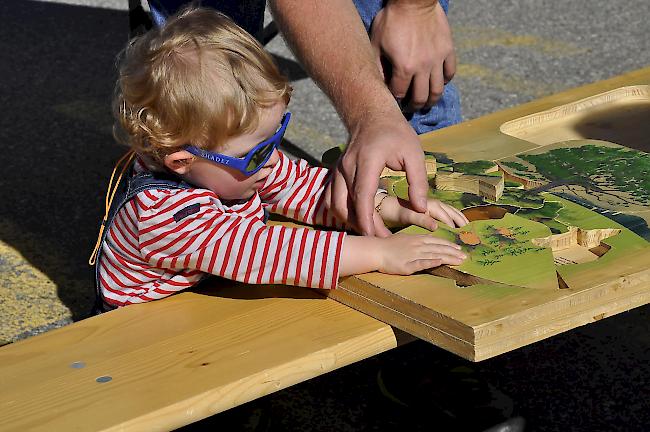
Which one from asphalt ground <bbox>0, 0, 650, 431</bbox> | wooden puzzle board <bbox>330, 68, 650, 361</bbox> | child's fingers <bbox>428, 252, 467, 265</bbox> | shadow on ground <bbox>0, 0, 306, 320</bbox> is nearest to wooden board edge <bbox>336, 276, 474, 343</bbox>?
wooden puzzle board <bbox>330, 68, 650, 361</bbox>

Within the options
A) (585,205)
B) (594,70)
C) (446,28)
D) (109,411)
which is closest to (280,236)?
(109,411)

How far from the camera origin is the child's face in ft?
5.71

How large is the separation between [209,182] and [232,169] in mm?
48

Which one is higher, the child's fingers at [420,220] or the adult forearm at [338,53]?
the adult forearm at [338,53]

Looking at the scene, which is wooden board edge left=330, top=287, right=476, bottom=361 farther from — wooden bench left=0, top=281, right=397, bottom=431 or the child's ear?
the child's ear


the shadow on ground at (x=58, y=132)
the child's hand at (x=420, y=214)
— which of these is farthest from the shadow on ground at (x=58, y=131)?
the child's hand at (x=420, y=214)

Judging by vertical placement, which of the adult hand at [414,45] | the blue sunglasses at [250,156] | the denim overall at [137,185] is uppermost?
the adult hand at [414,45]

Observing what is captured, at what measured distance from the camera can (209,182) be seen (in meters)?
1.77

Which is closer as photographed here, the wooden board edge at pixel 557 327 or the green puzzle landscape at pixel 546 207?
the wooden board edge at pixel 557 327

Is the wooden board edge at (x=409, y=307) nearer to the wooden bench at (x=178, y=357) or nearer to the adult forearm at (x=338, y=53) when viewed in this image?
the wooden bench at (x=178, y=357)

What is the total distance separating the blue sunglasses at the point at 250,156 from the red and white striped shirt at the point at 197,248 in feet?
0.23

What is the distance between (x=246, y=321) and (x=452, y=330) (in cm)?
35

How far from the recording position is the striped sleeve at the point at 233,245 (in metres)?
1.67

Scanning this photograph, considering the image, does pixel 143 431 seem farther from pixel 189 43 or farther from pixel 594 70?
pixel 594 70
